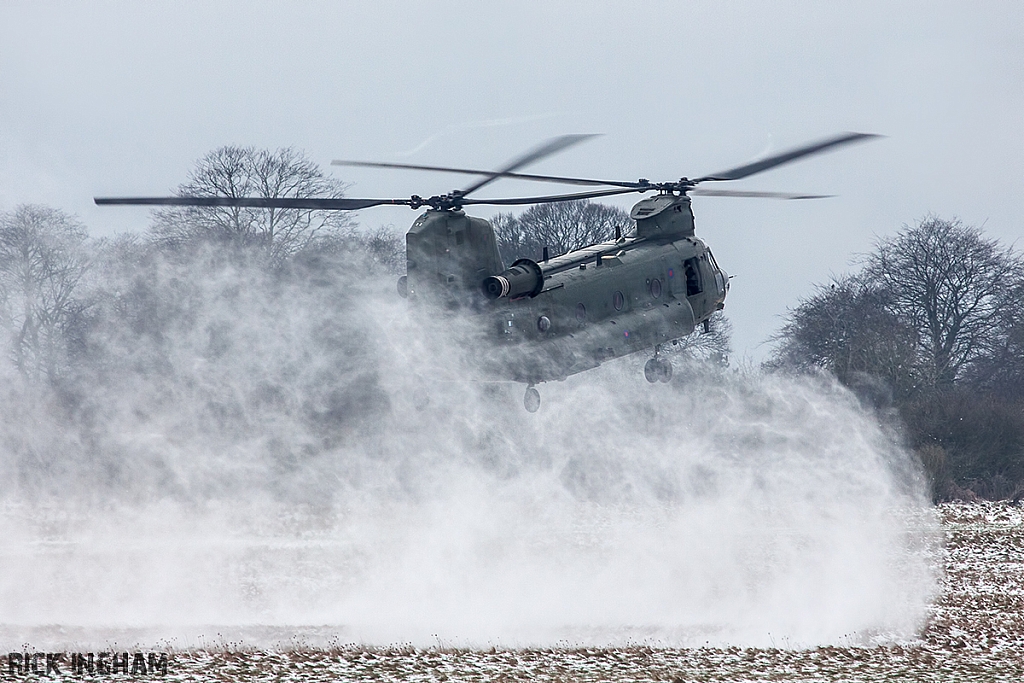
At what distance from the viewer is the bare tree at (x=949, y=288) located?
6469cm

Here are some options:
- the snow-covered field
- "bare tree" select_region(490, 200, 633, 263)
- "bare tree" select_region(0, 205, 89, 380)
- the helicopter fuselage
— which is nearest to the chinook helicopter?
the helicopter fuselage

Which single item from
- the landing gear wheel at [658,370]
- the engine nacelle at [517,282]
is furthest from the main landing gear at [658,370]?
the engine nacelle at [517,282]

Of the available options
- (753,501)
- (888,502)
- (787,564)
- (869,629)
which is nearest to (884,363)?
(888,502)

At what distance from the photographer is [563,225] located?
6481 cm

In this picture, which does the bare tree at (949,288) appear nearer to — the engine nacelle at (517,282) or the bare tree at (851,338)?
the bare tree at (851,338)

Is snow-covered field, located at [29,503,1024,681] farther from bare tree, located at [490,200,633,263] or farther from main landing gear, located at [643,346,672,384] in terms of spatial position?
bare tree, located at [490,200,633,263]

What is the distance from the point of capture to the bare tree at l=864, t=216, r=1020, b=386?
212 feet

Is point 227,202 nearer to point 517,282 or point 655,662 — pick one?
point 517,282

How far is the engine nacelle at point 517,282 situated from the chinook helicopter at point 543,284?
0.08ft

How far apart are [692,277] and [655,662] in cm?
1094

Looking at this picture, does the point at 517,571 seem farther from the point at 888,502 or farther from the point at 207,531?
the point at 888,502

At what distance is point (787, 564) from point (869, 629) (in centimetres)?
435

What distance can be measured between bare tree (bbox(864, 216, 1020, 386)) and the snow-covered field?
133 ft

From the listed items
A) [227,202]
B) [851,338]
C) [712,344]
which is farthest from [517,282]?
[712,344]
